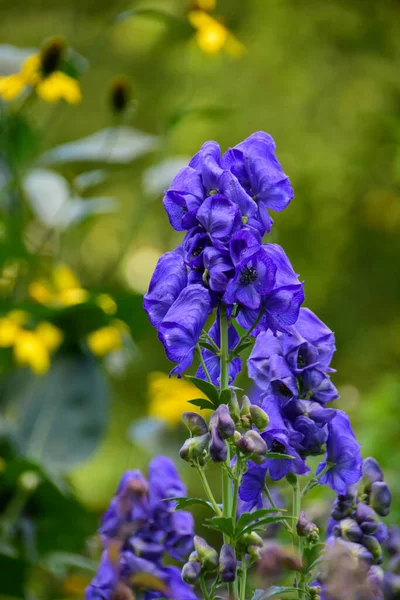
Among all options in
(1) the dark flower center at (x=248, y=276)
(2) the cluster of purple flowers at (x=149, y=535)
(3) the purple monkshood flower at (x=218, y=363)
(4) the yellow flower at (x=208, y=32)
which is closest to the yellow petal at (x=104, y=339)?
(4) the yellow flower at (x=208, y=32)

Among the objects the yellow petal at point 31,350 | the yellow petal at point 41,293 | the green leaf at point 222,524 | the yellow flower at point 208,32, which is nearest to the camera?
the green leaf at point 222,524

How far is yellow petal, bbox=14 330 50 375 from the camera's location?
6.16 ft

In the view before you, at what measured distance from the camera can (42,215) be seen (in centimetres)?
216

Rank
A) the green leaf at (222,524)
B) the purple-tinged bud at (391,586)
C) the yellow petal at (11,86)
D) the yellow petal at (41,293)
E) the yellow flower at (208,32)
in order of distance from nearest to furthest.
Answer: the green leaf at (222,524), the purple-tinged bud at (391,586), the yellow petal at (11,86), the yellow flower at (208,32), the yellow petal at (41,293)

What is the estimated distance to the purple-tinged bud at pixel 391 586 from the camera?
0.87 m

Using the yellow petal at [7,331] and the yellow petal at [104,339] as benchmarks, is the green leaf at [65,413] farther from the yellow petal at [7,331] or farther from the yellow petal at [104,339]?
the yellow petal at [7,331]

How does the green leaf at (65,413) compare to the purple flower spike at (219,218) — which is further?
the green leaf at (65,413)

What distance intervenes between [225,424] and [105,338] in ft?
4.82

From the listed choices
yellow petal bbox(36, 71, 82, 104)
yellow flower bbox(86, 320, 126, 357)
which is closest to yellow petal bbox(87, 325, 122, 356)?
yellow flower bbox(86, 320, 126, 357)

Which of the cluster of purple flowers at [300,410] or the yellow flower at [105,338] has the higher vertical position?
the yellow flower at [105,338]

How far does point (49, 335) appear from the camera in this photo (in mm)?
1981

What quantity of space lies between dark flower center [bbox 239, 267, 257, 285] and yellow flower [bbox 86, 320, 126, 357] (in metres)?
1.39

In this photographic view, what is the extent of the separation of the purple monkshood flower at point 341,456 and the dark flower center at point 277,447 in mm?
57

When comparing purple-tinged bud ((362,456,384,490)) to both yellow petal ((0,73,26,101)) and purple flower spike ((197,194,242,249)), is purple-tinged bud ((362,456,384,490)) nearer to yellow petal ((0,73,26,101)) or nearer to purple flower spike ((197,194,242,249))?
purple flower spike ((197,194,242,249))
